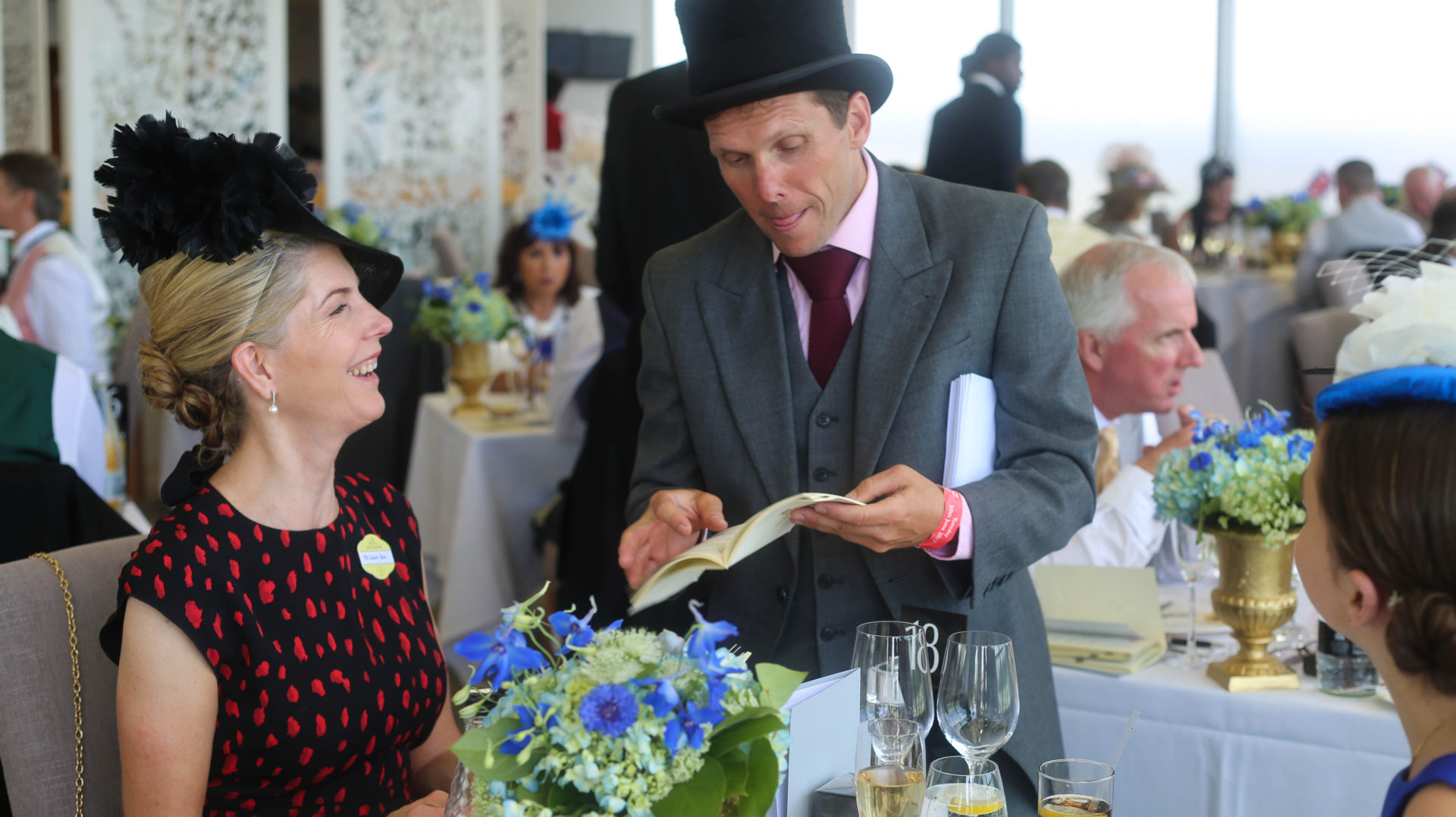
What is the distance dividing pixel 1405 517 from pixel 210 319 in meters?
1.40

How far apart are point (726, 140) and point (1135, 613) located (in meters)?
1.11

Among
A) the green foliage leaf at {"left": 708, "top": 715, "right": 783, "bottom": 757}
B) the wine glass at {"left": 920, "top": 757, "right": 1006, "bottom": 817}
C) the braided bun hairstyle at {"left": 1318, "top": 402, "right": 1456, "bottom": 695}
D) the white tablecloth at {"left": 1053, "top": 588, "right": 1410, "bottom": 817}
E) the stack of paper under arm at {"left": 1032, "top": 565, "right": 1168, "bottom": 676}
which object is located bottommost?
the white tablecloth at {"left": 1053, "top": 588, "right": 1410, "bottom": 817}

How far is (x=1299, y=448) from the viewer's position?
6.68 ft

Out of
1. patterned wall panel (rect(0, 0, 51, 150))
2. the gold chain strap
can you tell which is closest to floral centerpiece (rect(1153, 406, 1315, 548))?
the gold chain strap

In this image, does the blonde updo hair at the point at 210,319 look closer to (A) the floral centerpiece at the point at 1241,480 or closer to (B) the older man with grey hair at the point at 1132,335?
(A) the floral centerpiece at the point at 1241,480

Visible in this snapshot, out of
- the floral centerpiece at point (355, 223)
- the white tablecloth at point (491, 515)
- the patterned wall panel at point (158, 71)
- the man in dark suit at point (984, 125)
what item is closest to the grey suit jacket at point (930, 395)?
the white tablecloth at point (491, 515)

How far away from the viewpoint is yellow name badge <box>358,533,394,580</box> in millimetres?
1737

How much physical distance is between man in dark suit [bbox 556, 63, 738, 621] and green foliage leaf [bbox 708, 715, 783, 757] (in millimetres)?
1753

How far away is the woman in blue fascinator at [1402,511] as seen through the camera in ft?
3.29

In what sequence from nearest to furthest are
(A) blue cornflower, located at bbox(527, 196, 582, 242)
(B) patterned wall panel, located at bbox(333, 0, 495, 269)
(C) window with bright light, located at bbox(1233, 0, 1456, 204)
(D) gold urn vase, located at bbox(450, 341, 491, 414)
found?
(D) gold urn vase, located at bbox(450, 341, 491, 414) → (A) blue cornflower, located at bbox(527, 196, 582, 242) → (B) patterned wall panel, located at bbox(333, 0, 495, 269) → (C) window with bright light, located at bbox(1233, 0, 1456, 204)

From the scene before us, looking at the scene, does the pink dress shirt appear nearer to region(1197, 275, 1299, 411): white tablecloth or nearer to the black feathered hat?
the black feathered hat

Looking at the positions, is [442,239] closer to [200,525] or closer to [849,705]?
→ [200,525]

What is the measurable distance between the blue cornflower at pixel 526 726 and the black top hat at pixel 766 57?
0.88 meters

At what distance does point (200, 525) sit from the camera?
1.55 meters
